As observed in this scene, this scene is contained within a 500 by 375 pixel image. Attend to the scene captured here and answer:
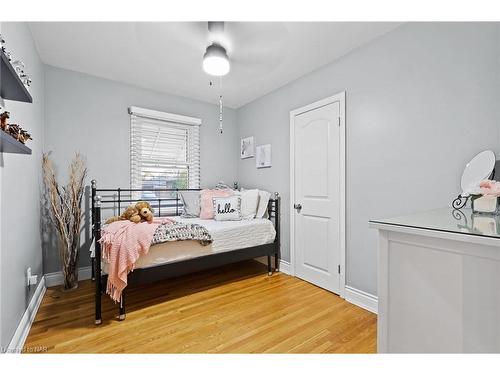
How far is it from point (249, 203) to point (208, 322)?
1556mm

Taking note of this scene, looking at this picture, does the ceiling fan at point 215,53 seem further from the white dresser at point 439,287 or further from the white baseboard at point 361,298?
the white baseboard at point 361,298

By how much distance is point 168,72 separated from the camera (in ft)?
8.80

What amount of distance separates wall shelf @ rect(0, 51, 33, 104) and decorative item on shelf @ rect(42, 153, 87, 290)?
1.39m

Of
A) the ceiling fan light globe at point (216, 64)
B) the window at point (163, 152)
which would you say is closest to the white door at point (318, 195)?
the ceiling fan light globe at point (216, 64)

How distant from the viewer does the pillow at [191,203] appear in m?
3.18

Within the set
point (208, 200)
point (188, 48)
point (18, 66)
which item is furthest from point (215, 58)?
point (208, 200)

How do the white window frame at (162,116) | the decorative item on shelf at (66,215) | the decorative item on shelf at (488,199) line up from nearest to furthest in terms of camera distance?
the decorative item on shelf at (488,199), the decorative item on shelf at (66,215), the white window frame at (162,116)

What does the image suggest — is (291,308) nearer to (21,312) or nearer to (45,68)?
(21,312)

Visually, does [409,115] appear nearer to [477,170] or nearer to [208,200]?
[477,170]

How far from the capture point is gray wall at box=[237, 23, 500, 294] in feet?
5.01

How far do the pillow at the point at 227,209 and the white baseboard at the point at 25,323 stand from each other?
1.78m

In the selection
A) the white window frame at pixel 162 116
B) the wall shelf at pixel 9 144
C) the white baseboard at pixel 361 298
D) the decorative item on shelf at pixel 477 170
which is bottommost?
the white baseboard at pixel 361 298

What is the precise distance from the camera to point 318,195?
8.55 feet

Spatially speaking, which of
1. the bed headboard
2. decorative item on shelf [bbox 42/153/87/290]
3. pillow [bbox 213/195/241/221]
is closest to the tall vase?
decorative item on shelf [bbox 42/153/87/290]
